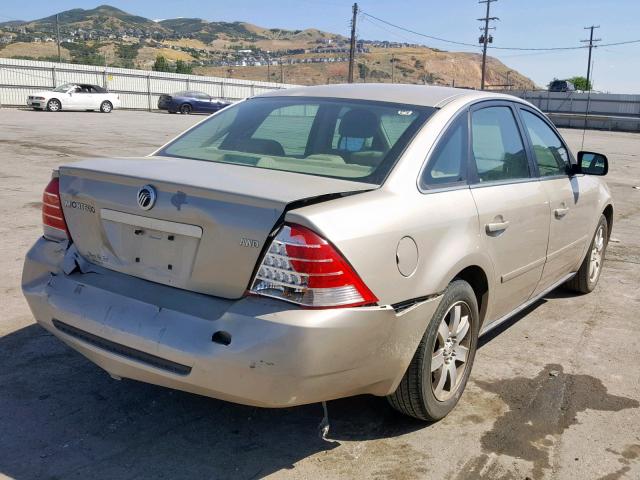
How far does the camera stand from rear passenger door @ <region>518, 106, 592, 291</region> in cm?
449

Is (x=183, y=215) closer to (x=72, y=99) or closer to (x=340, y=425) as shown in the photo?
(x=340, y=425)

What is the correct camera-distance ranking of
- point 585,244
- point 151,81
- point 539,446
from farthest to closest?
point 151,81, point 585,244, point 539,446

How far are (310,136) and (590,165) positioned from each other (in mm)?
2404

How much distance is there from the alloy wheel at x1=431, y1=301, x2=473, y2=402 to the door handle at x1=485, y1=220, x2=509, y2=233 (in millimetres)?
449

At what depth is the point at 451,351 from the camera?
11.4 feet

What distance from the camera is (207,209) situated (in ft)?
9.07

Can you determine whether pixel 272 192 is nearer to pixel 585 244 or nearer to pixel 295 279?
pixel 295 279

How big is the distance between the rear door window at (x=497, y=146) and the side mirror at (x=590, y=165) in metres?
0.89

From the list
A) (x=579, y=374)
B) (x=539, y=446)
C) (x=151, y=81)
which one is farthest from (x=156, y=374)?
(x=151, y=81)

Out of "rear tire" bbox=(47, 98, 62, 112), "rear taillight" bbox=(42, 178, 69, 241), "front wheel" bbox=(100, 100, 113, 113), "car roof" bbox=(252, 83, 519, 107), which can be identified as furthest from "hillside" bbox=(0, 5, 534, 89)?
"rear taillight" bbox=(42, 178, 69, 241)

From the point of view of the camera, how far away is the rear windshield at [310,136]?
338cm

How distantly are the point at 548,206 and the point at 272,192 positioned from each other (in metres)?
2.32

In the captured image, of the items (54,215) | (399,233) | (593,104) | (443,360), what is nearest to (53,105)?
(54,215)

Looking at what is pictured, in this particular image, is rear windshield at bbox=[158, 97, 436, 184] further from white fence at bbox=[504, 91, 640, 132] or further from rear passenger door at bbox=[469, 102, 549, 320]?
white fence at bbox=[504, 91, 640, 132]
